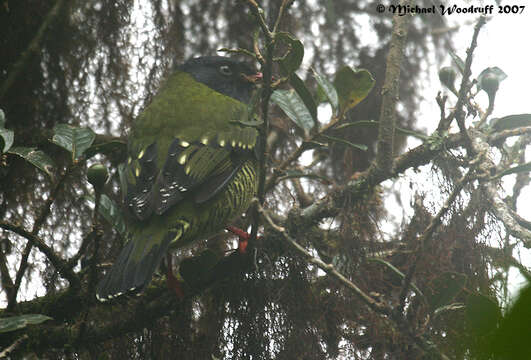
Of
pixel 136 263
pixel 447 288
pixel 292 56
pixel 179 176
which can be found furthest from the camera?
pixel 179 176

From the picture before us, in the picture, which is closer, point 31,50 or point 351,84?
point 351,84

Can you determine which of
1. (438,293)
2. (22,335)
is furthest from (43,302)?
(438,293)

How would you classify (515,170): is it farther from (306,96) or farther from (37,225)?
(37,225)

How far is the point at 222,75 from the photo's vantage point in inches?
146

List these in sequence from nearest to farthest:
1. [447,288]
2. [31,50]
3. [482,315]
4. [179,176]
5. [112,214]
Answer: [482,315], [447,288], [112,214], [179,176], [31,50]

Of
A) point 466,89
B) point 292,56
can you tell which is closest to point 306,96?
point 292,56

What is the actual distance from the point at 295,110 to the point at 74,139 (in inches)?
38.2

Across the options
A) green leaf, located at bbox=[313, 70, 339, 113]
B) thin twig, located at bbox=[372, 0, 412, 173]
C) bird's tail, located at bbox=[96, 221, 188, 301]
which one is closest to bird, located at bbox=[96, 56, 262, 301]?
bird's tail, located at bbox=[96, 221, 188, 301]

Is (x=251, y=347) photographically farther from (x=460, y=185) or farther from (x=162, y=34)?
(x=162, y=34)

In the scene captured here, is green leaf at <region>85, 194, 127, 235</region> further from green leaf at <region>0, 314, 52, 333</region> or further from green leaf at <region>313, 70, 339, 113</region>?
green leaf at <region>313, 70, 339, 113</region>

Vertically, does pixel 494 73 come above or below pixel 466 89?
above

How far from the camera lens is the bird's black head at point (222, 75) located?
364cm

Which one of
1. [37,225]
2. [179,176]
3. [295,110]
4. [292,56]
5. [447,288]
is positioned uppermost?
[295,110]

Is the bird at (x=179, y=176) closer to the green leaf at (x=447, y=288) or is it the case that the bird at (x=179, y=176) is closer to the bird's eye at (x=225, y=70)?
the bird's eye at (x=225, y=70)
